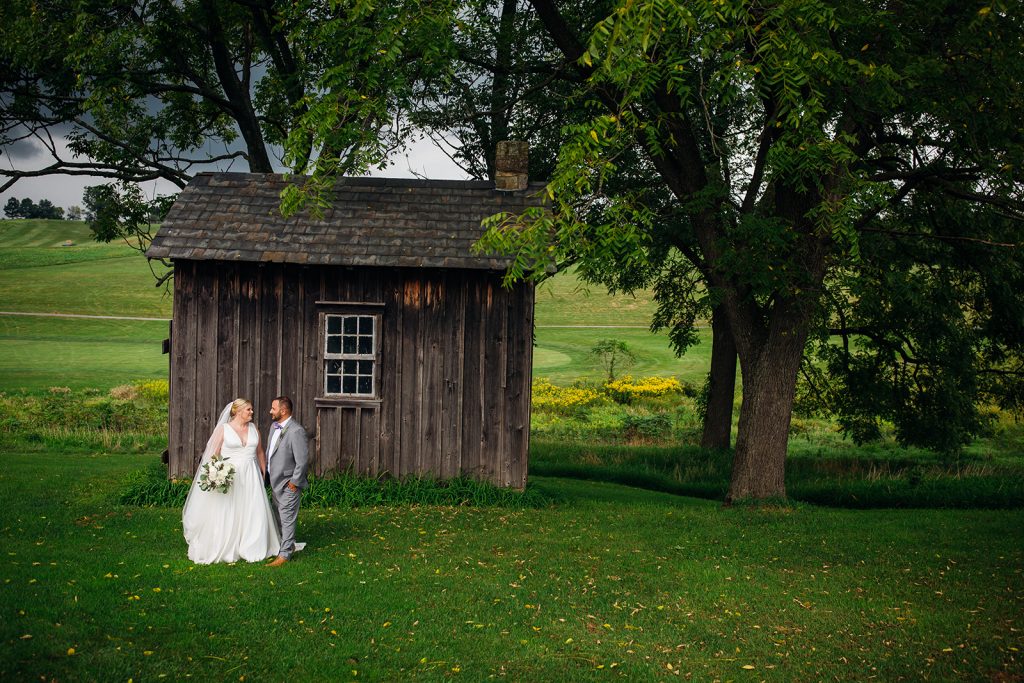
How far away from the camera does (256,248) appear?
15.4 meters

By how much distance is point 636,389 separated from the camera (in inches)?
1422

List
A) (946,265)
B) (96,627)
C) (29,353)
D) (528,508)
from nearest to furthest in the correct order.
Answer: (96,627), (528,508), (946,265), (29,353)

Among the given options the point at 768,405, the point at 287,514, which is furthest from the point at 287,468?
the point at 768,405

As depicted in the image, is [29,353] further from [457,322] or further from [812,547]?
[812,547]

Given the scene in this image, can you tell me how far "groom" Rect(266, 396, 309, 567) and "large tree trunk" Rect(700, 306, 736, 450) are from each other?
585 inches

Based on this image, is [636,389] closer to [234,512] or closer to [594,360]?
[594,360]

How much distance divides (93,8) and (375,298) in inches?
428

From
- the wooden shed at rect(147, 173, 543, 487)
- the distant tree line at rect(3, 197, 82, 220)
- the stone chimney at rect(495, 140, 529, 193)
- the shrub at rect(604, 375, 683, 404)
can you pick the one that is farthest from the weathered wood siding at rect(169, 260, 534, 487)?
the distant tree line at rect(3, 197, 82, 220)

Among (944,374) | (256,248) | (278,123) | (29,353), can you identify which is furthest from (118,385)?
(944,374)

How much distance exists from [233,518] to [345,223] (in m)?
6.62

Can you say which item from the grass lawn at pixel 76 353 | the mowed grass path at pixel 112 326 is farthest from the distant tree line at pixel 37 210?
the grass lawn at pixel 76 353

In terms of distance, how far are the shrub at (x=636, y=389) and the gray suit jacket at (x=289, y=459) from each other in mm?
25016

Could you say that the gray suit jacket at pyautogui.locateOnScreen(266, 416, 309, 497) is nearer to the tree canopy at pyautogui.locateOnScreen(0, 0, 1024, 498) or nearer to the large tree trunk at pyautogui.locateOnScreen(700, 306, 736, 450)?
the tree canopy at pyautogui.locateOnScreen(0, 0, 1024, 498)

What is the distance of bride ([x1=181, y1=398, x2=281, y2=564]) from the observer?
1105 centimetres
